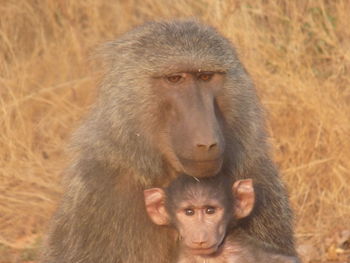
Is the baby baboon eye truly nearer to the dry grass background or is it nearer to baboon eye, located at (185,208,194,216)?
baboon eye, located at (185,208,194,216)

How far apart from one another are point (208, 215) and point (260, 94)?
283 centimetres

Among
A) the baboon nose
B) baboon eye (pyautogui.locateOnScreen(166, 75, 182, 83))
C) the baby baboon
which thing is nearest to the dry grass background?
the baby baboon

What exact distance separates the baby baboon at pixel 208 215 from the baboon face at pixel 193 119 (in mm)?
123

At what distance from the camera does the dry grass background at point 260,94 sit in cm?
675

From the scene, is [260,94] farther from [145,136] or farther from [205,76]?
[145,136]

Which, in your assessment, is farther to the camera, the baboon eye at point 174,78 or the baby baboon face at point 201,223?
the baboon eye at point 174,78

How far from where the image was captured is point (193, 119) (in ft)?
13.7

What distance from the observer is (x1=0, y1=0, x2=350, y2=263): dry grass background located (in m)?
6.75

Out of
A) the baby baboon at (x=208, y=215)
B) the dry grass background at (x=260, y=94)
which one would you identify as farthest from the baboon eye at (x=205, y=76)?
the dry grass background at (x=260, y=94)

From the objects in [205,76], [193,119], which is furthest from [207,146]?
[205,76]

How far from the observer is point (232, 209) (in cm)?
435

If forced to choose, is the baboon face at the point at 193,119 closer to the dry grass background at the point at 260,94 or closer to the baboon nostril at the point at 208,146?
the baboon nostril at the point at 208,146

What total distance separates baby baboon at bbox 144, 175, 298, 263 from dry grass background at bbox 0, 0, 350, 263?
1.98 metres

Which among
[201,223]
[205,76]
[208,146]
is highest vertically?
[205,76]
